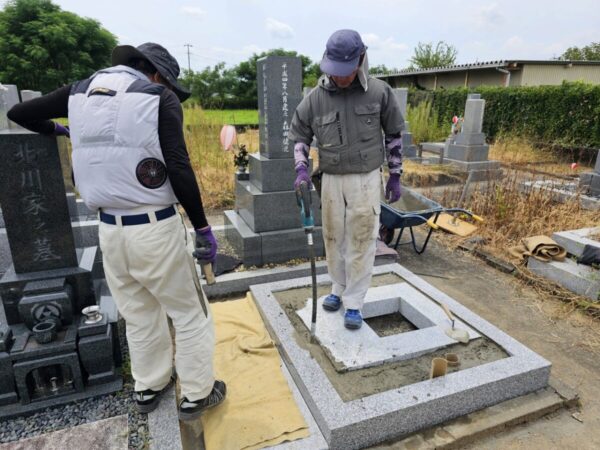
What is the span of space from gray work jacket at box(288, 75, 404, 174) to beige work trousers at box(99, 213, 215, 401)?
45.6 inches

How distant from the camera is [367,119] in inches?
99.7

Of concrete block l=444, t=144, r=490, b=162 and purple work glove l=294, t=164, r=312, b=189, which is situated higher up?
purple work glove l=294, t=164, r=312, b=189

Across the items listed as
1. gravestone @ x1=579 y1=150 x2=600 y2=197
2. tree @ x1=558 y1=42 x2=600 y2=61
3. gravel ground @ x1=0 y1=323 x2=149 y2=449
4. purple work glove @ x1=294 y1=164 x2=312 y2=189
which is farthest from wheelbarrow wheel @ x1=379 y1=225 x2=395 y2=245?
tree @ x1=558 y1=42 x2=600 y2=61

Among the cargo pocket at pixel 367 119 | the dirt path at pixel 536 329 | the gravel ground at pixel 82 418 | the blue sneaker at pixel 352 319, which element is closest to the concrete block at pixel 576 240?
the dirt path at pixel 536 329

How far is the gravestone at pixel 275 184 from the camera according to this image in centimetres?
393

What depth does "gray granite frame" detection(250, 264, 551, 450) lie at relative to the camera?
2025 millimetres

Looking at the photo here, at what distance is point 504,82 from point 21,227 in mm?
18177

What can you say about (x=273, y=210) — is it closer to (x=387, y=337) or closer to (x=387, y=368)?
(x=387, y=337)

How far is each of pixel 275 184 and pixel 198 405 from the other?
2.43m

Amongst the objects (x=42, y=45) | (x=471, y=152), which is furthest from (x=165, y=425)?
(x=42, y=45)

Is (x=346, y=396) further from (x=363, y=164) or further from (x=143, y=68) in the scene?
(x=143, y=68)

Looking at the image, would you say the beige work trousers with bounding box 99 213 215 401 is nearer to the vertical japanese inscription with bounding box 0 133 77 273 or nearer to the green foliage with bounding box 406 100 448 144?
the vertical japanese inscription with bounding box 0 133 77 273

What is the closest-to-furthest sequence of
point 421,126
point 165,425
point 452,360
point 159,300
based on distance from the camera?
1. point 159,300
2. point 165,425
3. point 452,360
4. point 421,126

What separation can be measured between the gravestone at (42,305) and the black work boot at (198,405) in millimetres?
543
